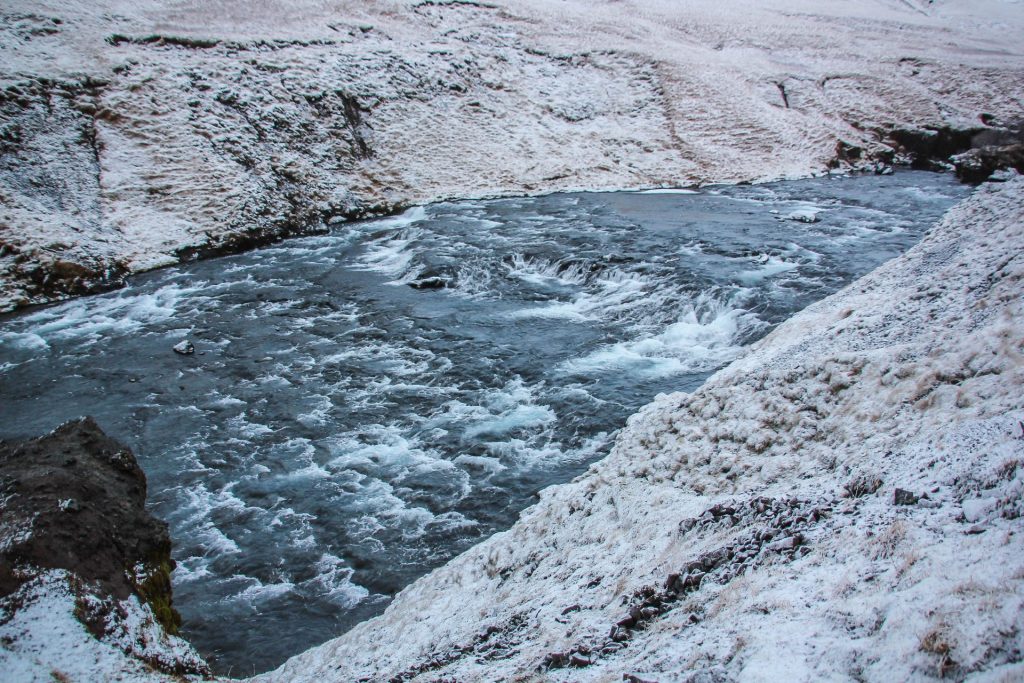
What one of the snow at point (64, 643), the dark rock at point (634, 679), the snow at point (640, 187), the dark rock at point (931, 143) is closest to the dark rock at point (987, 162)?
the dark rock at point (931, 143)

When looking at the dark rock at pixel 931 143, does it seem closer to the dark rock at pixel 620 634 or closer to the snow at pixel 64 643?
the dark rock at pixel 620 634

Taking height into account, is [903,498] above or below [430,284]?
above

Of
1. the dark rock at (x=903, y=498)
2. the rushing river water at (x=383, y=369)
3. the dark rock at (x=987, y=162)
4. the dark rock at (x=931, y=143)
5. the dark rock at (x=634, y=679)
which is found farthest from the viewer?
the dark rock at (x=931, y=143)

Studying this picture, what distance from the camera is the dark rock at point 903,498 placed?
3.42 m

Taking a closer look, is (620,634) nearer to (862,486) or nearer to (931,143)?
(862,486)

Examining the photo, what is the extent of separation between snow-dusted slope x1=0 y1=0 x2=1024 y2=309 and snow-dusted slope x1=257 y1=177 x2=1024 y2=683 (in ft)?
45.1

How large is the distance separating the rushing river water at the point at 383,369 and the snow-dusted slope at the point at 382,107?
2315mm

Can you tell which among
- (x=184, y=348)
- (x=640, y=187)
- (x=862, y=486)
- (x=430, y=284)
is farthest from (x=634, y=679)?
(x=640, y=187)

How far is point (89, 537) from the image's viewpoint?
4.62 metres

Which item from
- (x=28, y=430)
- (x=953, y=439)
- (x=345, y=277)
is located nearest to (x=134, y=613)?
(x=953, y=439)

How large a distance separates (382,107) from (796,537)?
23.4m

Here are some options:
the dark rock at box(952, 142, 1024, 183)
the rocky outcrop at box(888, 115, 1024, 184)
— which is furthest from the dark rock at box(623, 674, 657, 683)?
the rocky outcrop at box(888, 115, 1024, 184)

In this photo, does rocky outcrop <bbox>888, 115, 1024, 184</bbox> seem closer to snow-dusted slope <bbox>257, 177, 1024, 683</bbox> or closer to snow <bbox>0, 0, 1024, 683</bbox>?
snow <bbox>0, 0, 1024, 683</bbox>

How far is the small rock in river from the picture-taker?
38.4ft
